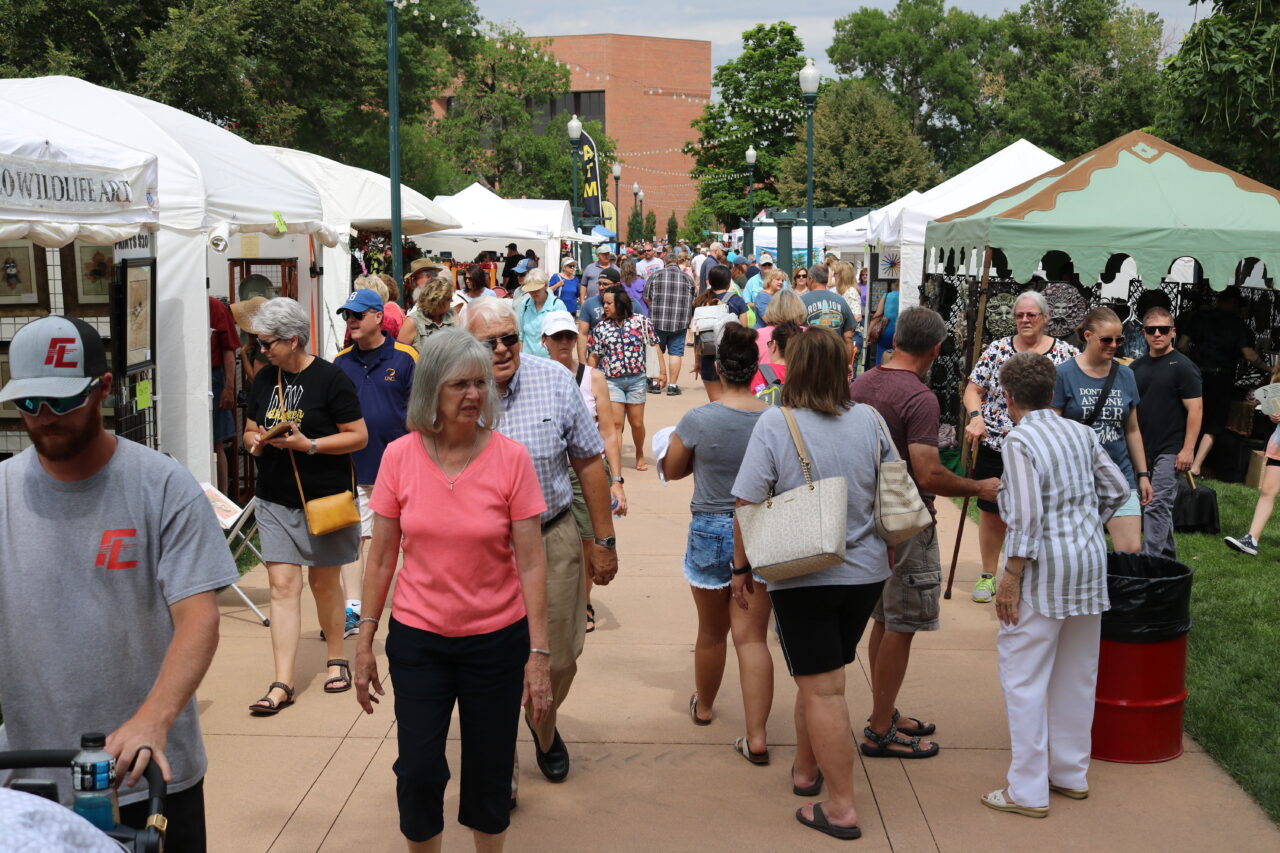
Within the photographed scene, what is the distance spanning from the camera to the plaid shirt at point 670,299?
15797 mm

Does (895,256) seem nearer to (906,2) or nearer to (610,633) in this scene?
(610,633)

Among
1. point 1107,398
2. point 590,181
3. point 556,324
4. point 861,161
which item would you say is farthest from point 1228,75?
point 861,161

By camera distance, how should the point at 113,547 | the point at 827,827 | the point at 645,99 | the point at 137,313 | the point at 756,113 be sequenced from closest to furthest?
1. the point at 113,547
2. the point at 827,827
3. the point at 137,313
4. the point at 756,113
5. the point at 645,99

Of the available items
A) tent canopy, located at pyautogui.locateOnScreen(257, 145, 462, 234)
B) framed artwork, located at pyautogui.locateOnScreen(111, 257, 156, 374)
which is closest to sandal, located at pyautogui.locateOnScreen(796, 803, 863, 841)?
framed artwork, located at pyautogui.locateOnScreen(111, 257, 156, 374)

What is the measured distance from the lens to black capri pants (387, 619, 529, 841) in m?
3.59

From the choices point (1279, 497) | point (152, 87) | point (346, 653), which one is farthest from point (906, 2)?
point (346, 653)

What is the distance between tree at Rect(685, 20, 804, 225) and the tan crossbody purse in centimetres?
6207

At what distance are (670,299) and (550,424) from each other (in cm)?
1142

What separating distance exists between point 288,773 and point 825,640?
2337 mm

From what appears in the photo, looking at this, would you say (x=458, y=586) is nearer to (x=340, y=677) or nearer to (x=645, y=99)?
(x=340, y=677)

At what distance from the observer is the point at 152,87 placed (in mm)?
23125

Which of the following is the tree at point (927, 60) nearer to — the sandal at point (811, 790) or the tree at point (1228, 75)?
the tree at point (1228, 75)

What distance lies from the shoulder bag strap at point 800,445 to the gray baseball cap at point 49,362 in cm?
246

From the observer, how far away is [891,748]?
207 inches
